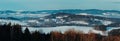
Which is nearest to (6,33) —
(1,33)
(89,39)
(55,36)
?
(1,33)

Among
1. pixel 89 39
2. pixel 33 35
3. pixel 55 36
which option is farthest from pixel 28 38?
pixel 89 39

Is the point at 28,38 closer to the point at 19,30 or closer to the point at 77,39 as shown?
the point at 19,30

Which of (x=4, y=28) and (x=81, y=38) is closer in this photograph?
(x=4, y=28)

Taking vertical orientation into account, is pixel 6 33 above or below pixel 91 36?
above

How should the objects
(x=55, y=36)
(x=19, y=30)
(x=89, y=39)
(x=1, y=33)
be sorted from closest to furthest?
(x=1, y=33)
(x=19, y=30)
(x=55, y=36)
(x=89, y=39)

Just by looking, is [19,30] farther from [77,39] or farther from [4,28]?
[77,39]

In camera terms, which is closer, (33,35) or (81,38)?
(33,35)

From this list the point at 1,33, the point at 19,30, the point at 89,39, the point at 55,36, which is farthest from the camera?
the point at 89,39

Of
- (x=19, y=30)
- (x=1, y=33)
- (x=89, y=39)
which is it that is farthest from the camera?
(x=89, y=39)

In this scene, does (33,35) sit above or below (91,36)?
above
